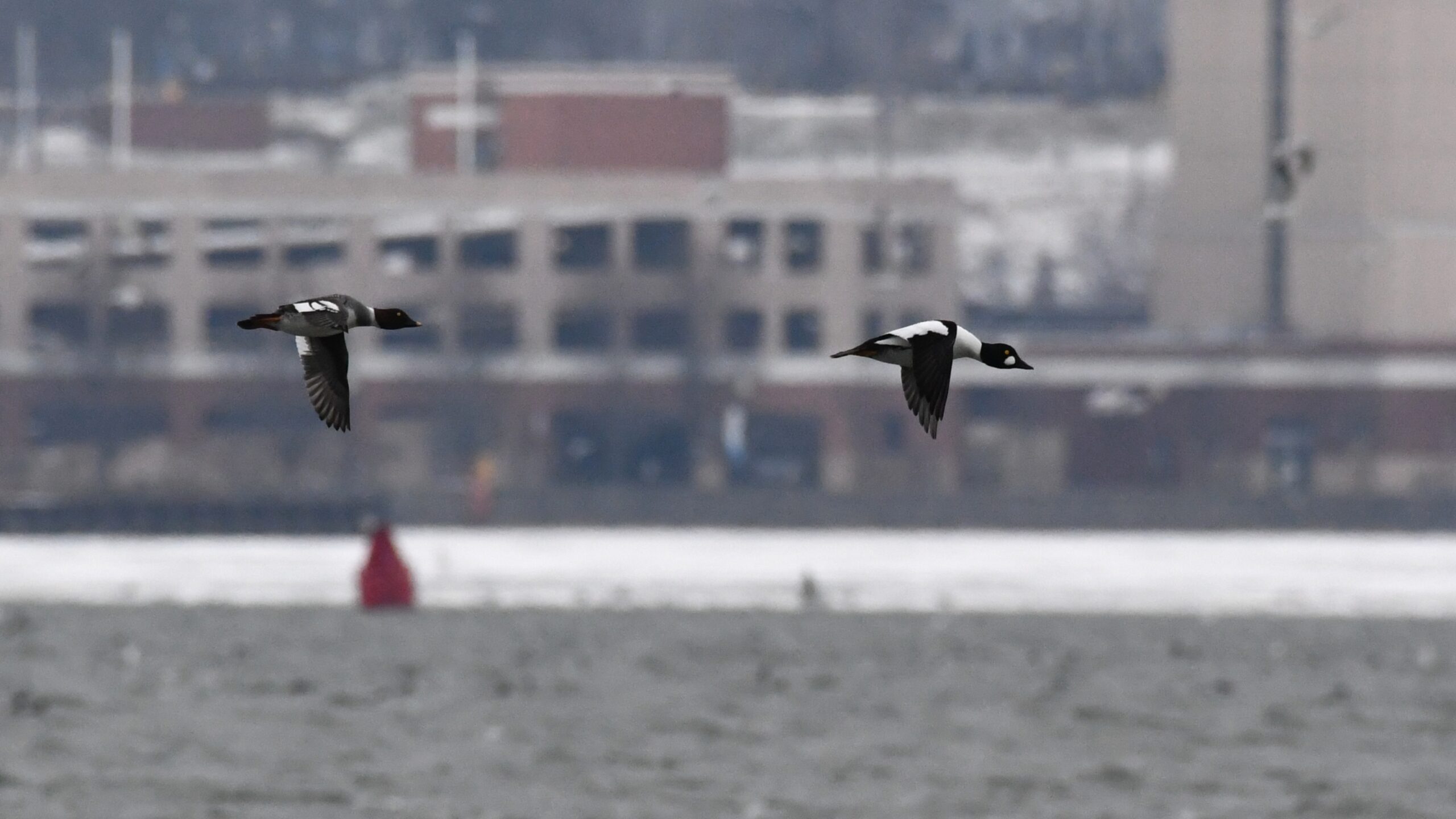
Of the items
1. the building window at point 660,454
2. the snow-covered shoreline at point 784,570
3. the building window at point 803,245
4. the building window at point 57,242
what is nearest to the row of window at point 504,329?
the building window at point 57,242

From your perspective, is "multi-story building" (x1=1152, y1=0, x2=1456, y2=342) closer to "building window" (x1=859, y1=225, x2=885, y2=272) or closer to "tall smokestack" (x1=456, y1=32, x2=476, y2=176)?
"building window" (x1=859, y1=225, x2=885, y2=272)

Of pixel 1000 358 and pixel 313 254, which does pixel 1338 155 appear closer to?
pixel 313 254

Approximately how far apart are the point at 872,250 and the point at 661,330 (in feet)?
46.7

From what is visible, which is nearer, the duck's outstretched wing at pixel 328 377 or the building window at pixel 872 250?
the duck's outstretched wing at pixel 328 377

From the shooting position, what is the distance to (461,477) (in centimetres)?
16975

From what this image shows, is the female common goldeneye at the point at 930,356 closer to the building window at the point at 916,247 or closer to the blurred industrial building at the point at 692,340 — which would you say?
the blurred industrial building at the point at 692,340

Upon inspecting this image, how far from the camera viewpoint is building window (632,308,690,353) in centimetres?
17325

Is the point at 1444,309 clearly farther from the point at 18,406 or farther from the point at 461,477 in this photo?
the point at 18,406

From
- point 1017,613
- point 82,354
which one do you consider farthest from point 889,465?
point 1017,613

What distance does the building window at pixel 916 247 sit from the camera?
17300 centimetres

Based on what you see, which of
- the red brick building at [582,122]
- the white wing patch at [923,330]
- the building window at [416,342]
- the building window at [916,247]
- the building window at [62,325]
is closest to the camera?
the white wing patch at [923,330]

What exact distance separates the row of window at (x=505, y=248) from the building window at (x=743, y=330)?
3221 mm

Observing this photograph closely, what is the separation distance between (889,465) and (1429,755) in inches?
4011

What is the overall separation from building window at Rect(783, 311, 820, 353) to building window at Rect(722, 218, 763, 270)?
399cm
